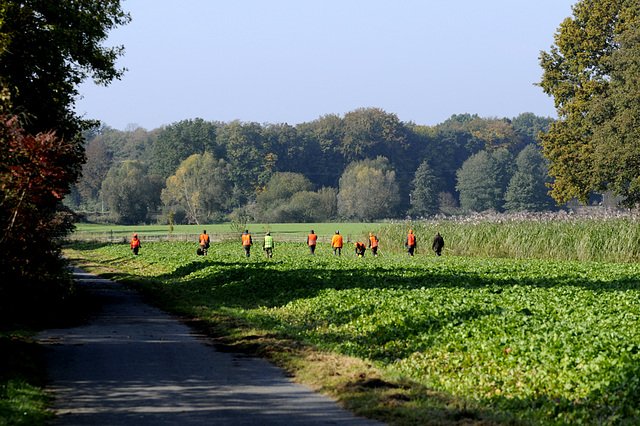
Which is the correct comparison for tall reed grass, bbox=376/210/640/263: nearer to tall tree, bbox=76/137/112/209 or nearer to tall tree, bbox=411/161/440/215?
tall tree, bbox=411/161/440/215

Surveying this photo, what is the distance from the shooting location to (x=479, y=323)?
559 inches

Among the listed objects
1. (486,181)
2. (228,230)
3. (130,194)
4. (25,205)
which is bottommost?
(228,230)

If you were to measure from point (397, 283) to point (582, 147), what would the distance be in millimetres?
33910

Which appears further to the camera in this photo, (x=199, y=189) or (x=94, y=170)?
(x=94, y=170)

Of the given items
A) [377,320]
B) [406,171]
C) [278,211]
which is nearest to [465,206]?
[406,171]

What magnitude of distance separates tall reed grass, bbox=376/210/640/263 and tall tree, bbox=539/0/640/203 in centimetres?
1137

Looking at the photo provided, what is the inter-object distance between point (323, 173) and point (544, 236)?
112 metres

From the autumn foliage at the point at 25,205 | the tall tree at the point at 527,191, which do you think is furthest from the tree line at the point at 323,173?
the autumn foliage at the point at 25,205

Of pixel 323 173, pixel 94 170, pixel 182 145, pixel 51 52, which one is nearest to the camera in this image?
pixel 51 52

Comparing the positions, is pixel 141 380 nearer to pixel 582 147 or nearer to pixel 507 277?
pixel 507 277

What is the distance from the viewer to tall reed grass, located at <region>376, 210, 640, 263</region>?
35406mm

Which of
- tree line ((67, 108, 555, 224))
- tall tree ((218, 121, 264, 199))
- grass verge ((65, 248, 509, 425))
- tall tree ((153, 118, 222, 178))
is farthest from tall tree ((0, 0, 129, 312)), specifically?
tall tree ((153, 118, 222, 178))

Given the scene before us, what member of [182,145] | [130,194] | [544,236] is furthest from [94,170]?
[544,236]

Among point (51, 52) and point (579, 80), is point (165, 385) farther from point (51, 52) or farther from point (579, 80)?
point (579, 80)
